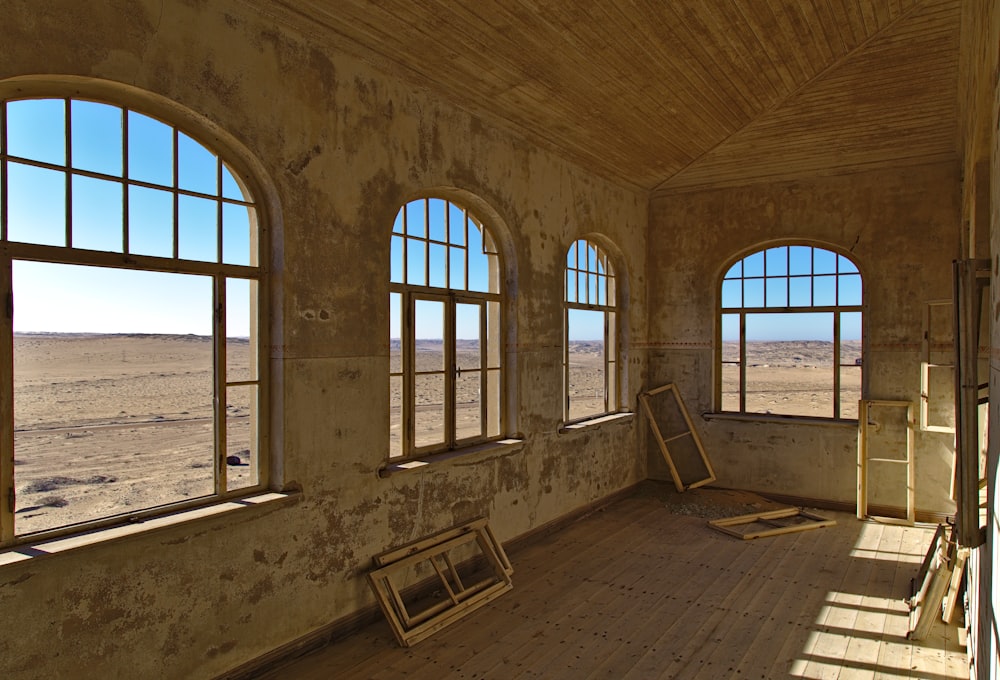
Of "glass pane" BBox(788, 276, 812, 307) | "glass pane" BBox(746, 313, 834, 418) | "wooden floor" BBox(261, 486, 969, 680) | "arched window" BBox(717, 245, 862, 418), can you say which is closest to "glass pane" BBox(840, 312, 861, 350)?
"arched window" BBox(717, 245, 862, 418)

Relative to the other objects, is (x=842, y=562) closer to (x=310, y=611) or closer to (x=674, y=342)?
(x=674, y=342)

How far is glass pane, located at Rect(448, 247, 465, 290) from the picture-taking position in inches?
208

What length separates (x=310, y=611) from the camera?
388 cm

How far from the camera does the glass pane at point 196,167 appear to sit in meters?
3.36

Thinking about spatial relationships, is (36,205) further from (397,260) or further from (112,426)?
(112,426)

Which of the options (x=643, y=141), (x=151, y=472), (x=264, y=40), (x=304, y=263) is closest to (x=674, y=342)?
(x=643, y=141)

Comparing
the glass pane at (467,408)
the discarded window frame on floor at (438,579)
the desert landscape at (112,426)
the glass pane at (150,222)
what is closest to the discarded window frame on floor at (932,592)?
the discarded window frame on floor at (438,579)

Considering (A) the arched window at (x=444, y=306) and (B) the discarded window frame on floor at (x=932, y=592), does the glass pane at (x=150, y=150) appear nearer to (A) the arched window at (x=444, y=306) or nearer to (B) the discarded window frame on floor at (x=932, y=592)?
(A) the arched window at (x=444, y=306)

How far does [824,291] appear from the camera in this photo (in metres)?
7.41

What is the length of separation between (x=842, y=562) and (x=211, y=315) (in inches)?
217

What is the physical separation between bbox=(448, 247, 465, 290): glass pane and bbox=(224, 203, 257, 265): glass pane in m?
1.84

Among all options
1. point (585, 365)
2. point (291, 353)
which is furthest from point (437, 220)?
point (585, 365)

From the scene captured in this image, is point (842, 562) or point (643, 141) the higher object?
point (643, 141)

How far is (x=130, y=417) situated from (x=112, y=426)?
2.36ft
